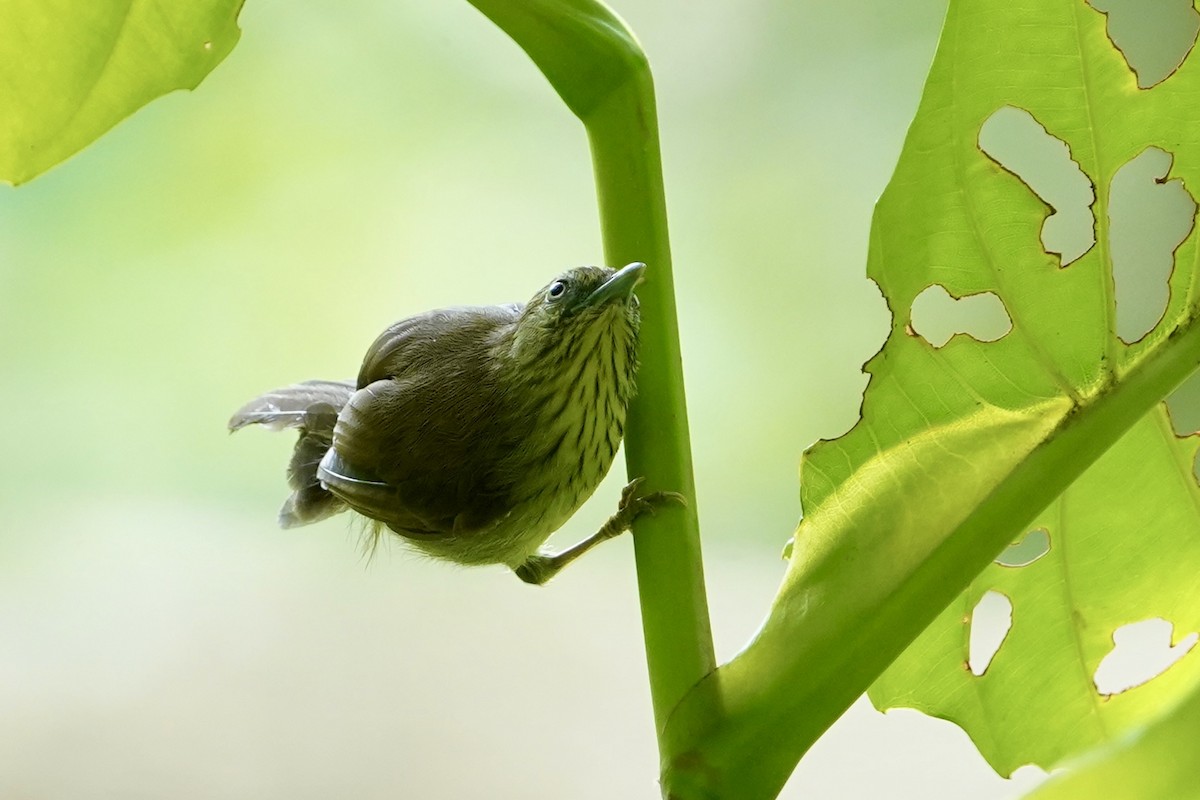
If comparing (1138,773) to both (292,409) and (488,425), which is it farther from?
(292,409)

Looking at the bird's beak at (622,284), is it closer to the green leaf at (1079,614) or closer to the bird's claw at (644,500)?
the bird's claw at (644,500)

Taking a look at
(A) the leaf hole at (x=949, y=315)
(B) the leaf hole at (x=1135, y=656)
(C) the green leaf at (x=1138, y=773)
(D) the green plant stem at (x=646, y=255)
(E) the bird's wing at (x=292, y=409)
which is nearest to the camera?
(C) the green leaf at (x=1138, y=773)

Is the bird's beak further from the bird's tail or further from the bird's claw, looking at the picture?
the bird's tail

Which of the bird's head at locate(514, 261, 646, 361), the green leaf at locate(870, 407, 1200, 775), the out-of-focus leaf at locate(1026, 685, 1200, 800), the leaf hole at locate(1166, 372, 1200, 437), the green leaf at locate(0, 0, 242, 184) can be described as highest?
the green leaf at locate(0, 0, 242, 184)

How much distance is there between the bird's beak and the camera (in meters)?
0.60

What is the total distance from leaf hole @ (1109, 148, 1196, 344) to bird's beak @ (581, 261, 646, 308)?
28cm

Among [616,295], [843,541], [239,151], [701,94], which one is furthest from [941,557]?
[239,151]

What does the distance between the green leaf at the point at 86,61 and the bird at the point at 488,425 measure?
1.05 ft

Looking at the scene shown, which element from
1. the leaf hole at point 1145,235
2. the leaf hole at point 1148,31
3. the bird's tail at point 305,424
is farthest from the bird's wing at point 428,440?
the leaf hole at point 1148,31

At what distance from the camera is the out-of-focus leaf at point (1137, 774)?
422 millimetres

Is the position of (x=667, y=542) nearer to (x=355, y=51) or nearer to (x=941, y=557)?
(x=941, y=557)

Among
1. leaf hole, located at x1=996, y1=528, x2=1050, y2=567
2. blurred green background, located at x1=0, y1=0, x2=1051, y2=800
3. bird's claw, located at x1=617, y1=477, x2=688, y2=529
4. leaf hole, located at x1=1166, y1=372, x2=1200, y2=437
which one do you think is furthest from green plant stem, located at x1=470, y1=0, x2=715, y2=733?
blurred green background, located at x1=0, y1=0, x2=1051, y2=800

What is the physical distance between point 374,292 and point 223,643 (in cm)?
65

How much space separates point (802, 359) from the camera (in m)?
1.82
